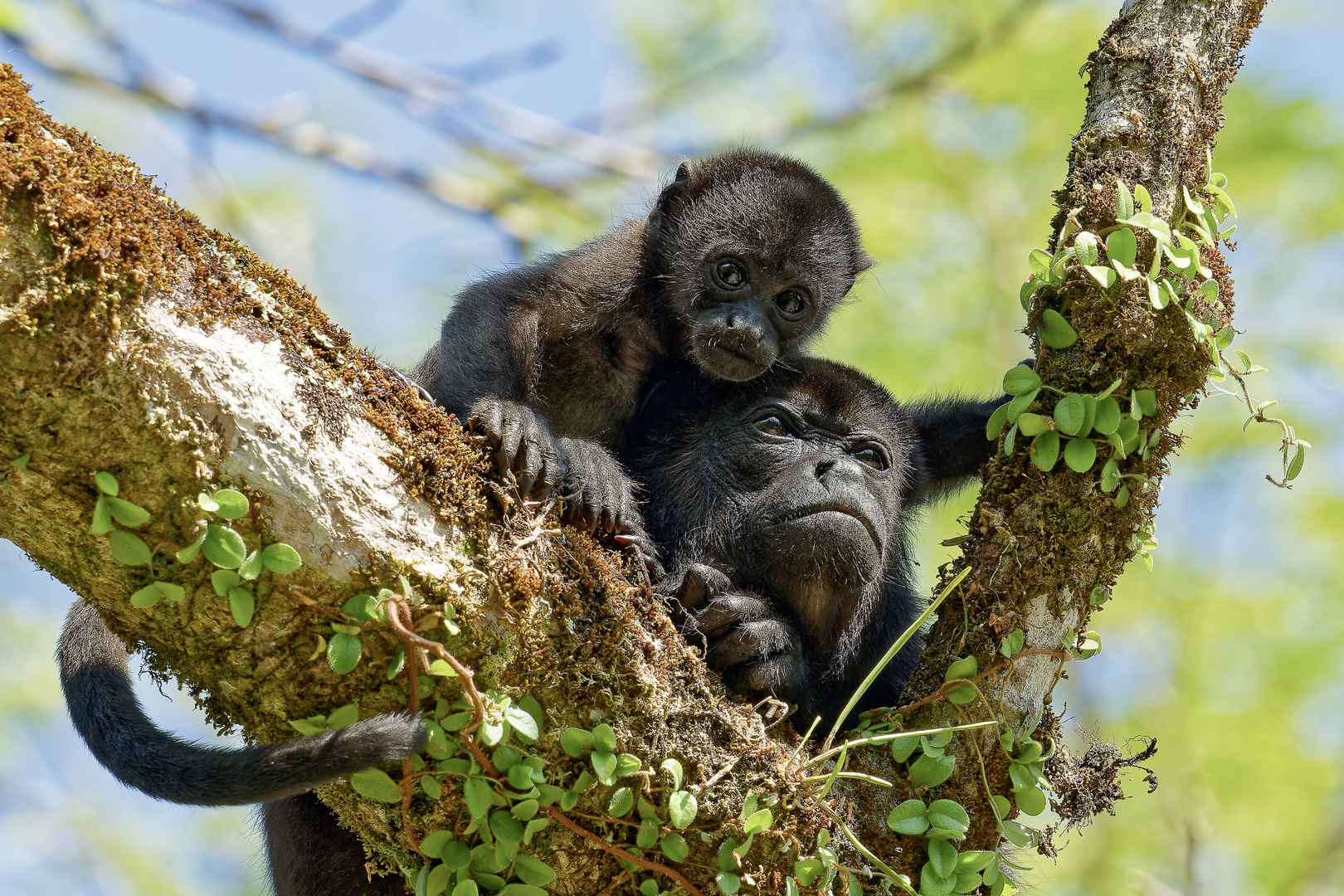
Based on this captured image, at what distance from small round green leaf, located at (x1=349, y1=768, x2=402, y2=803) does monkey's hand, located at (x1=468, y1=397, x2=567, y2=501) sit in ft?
2.60

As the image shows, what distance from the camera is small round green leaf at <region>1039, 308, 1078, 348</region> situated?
3160mm

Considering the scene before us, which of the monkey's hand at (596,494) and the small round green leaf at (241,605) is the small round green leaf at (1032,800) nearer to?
the monkey's hand at (596,494)

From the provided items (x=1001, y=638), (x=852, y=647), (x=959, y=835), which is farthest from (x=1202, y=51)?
(x=959, y=835)

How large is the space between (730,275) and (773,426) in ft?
3.31

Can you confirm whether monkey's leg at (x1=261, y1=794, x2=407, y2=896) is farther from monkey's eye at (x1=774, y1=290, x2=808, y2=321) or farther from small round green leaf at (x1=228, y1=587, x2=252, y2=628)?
monkey's eye at (x1=774, y1=290, x2=808, y2=321)

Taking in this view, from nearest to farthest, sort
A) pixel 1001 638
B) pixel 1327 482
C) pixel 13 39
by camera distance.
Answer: pixel 1001 638 < pixel 13 39 < pixel 1327 482

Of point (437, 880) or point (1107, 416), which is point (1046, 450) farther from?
point (437, 880)

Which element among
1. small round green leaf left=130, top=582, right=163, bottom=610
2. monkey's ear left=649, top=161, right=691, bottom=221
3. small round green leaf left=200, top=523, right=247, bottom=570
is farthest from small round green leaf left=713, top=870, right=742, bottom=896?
monkey's ear left=649, top=161, right=691, bottom=221

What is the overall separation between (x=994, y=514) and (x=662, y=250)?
223cm

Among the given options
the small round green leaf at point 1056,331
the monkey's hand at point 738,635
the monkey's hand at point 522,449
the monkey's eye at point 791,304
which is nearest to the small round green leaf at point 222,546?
the monkey's hand at point 522,449

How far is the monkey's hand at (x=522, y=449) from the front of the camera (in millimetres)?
3002

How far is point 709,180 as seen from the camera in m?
5.09

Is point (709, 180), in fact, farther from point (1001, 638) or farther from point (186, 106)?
point (186, 106)

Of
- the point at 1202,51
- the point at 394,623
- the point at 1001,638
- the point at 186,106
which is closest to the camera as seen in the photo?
the point at 394,623
